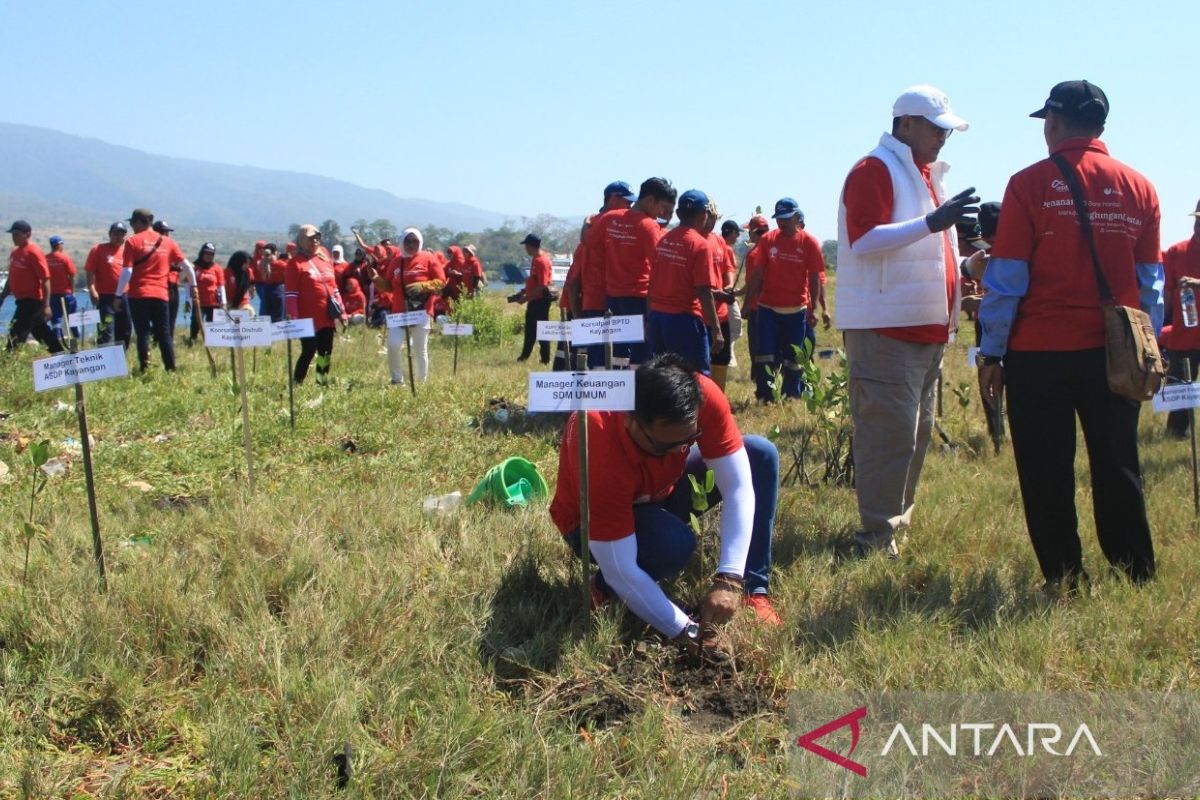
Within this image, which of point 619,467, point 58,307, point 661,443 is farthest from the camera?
point 58,307

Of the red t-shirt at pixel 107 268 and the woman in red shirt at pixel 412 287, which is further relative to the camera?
the red t-shirt at pixel 107 268

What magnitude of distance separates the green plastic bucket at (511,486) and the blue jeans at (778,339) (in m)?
3.91

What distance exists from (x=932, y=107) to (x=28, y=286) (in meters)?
11.3

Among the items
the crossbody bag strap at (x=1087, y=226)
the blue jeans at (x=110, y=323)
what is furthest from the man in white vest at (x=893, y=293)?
the blue jeans at (x=110, y=323)

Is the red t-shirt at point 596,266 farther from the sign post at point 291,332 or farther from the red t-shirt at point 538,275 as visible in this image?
the red t-shirt at point 538,275

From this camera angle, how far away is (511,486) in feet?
17.6

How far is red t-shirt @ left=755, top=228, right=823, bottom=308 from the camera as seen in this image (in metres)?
8.79

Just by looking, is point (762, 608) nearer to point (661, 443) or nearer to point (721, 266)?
point (661, 443)

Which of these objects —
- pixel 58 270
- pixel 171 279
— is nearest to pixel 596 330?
pixel 171 279

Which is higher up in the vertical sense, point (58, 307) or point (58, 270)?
point (58, 270)

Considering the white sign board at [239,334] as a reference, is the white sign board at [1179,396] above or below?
below

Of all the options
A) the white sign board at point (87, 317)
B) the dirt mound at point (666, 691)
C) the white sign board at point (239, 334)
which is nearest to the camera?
the dirt mound at point (666, 691)

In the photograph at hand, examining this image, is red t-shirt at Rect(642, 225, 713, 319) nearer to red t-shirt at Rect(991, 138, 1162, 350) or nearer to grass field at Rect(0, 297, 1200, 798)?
grass field at Rect(0, 297, 1200, 798)

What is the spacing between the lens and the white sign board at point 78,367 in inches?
141
